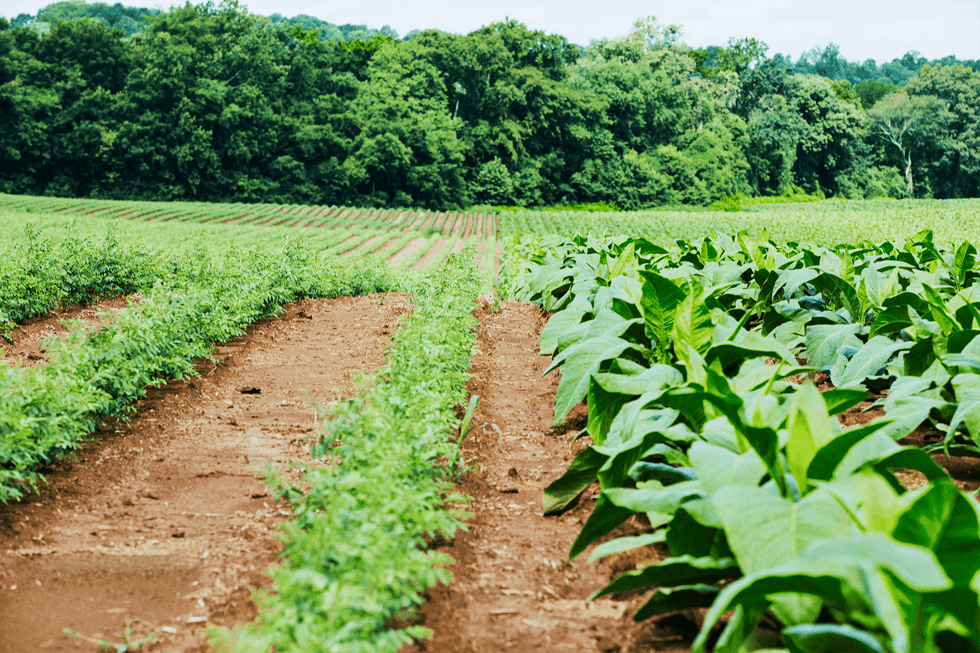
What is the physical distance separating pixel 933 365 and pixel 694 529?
2.33 metres

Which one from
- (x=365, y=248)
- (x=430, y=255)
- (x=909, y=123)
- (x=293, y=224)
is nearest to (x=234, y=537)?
(x=430, y=255)

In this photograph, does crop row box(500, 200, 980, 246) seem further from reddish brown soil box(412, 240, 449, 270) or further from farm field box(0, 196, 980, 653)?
farm field box(0, 196, 980, 653)

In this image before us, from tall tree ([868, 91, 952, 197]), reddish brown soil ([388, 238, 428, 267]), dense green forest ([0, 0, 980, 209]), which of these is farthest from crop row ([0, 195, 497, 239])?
tall tree ([868, 91, 952, 197])

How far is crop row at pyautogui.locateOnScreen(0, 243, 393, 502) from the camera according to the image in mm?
3658

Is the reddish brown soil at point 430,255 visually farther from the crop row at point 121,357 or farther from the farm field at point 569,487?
the farm field at point 569,487

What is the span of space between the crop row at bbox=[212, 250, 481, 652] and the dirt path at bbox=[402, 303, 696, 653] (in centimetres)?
16

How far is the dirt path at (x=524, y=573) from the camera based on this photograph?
221cm

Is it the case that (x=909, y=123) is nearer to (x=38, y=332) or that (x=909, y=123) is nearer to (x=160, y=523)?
(x=38, y=332)

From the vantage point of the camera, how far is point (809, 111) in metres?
73.9

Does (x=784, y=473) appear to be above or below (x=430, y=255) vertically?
below

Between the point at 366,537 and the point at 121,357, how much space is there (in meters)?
3.52

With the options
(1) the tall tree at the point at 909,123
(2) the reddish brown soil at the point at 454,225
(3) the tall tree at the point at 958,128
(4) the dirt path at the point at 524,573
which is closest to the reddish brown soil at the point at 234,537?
(4) the dirt path at the point at 524,573

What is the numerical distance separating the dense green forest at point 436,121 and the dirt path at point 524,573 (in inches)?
1866

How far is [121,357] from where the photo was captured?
4.86 metres
